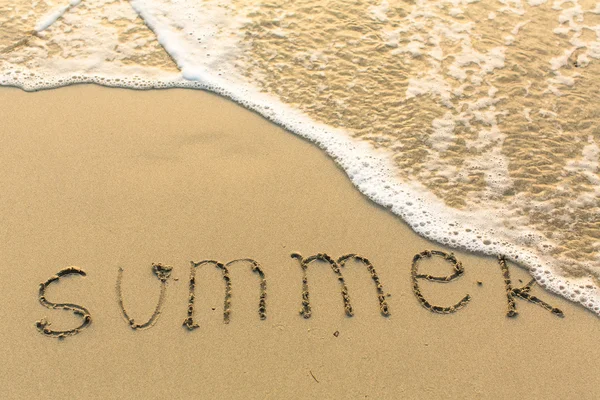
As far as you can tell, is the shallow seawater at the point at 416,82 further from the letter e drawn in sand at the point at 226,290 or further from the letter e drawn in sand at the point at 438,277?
the letter e drawn in sand at the point at 226,290

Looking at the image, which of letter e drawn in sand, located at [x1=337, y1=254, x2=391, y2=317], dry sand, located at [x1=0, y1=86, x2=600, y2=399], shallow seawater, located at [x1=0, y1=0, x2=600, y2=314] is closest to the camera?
dry sand, located at [x1=0, y1=86, x2=600, y2=399]

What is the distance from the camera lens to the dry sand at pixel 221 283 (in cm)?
266

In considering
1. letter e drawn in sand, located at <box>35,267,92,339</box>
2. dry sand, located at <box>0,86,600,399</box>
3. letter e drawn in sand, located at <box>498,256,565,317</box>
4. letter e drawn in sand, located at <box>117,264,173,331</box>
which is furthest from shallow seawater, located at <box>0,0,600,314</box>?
letter e drawn in sand, located at <box>35,267,92,339</box>

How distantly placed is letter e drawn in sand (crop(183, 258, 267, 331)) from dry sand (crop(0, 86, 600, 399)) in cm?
3

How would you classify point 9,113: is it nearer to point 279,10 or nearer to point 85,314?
point 85,314

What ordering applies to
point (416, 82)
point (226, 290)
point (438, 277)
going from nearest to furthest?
point (226, 290), point (438, 277), point (416, 82)

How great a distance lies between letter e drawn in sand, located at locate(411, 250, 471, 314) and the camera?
294 cm

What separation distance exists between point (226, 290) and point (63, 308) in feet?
2.63

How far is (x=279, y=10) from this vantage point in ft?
15.5

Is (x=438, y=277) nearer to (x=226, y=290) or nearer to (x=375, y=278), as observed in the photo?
(x=375, y=278)

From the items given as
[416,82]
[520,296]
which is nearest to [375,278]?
[520,296]

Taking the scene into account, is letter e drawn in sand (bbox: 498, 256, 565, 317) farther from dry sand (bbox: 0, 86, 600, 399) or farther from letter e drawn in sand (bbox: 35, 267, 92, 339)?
letter e drawn in sand (bbox: 35, 267, 92, 339)

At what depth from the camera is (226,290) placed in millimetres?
2965

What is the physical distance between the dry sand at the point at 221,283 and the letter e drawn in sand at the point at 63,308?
0.10 feet
